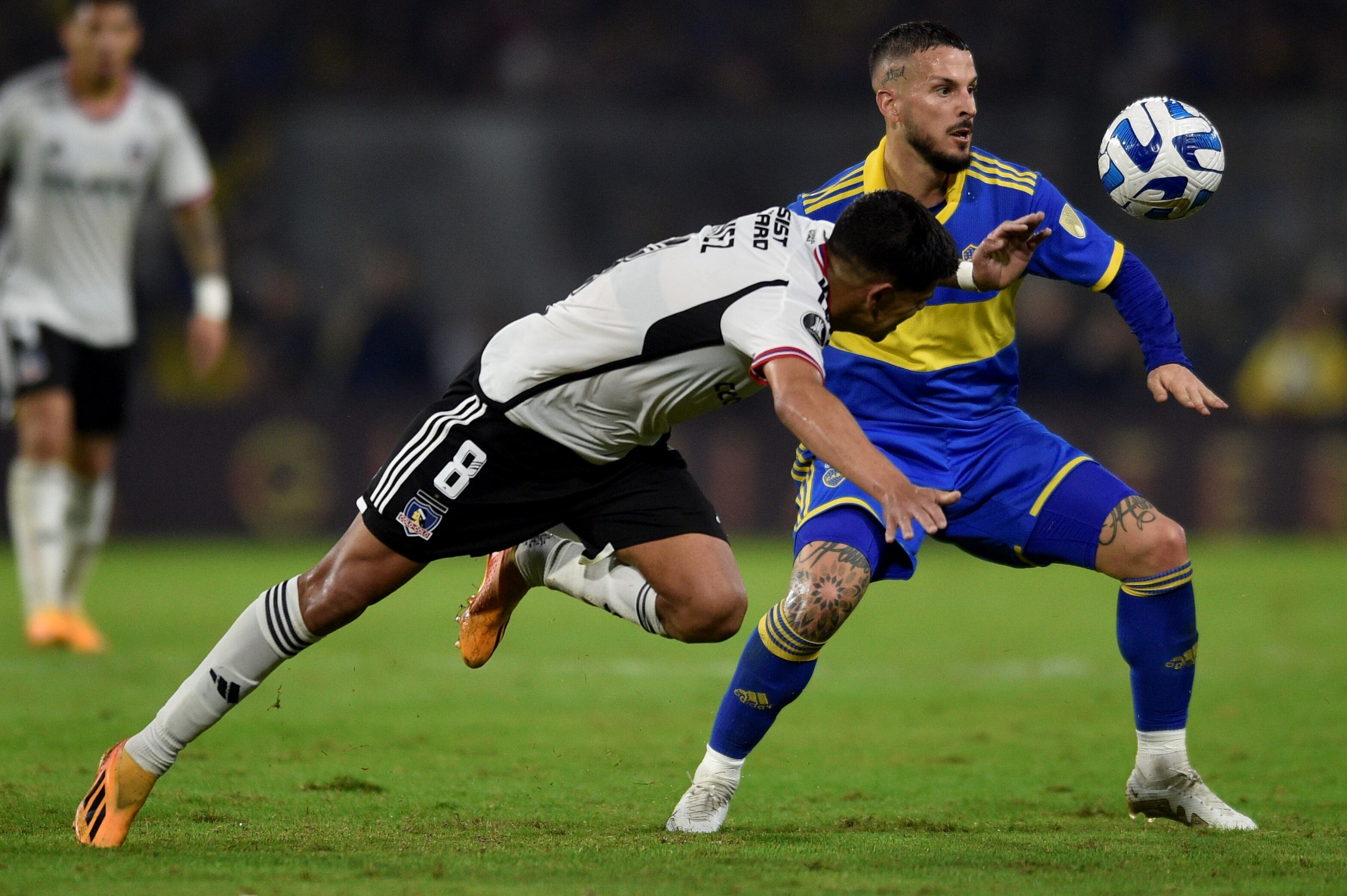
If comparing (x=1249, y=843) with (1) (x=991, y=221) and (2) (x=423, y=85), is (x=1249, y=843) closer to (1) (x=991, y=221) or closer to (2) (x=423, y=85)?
(1) (x=991, y=221)

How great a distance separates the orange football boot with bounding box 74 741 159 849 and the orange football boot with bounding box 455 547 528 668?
116 cm

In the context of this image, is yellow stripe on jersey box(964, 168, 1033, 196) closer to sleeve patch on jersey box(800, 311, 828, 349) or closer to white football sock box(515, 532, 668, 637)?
sleeve patch on jersey box(800, 311, 828, 349)

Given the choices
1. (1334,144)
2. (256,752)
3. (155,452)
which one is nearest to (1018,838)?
(256,752)

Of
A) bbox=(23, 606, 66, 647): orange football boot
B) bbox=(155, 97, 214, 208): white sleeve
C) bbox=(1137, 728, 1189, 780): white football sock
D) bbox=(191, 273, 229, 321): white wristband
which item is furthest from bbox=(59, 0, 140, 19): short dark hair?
bbox=(1137, 728, 1189, 780): white football sock

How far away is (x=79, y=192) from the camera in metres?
8.38

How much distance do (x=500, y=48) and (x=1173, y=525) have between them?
13505 millimetres

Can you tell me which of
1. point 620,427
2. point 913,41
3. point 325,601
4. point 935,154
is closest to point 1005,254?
point 935,154

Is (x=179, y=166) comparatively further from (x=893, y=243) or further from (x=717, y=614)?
(x=893, y=243)

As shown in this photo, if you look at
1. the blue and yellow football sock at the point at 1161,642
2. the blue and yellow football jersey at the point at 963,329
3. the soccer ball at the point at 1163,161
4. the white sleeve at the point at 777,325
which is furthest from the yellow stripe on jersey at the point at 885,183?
the blue and yellow football sock at the point at 1161,642

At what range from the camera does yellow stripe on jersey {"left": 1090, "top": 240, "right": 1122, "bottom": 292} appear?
197 inches

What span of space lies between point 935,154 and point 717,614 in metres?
1.56

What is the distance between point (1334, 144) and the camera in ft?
51.4

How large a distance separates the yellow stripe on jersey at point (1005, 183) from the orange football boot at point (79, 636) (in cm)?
510

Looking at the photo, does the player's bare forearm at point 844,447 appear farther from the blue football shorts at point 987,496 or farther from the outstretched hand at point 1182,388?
the outstretched hand at point 1182,388
